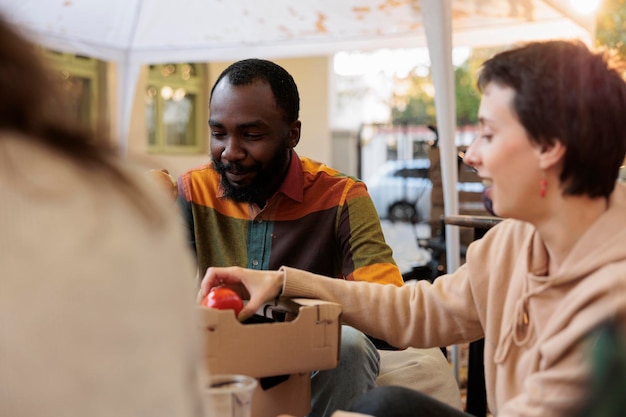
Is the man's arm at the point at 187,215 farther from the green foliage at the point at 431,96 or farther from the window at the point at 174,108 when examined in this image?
the green foliage at the point at 431,96

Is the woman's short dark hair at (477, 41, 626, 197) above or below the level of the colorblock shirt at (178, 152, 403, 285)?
above

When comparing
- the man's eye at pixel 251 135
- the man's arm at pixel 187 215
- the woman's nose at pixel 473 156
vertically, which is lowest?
the man's arm at pixel 187 215

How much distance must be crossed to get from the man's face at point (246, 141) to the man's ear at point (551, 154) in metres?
1.07

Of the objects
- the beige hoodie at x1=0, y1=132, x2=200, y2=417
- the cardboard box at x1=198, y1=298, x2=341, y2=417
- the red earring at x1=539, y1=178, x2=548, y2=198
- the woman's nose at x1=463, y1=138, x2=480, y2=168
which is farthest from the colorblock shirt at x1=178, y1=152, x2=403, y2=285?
the beige hoodie at x1=0, y1=132, x2=200, y2=417

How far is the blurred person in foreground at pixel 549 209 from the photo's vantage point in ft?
4.08

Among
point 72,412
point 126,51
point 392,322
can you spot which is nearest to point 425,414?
point 392,322

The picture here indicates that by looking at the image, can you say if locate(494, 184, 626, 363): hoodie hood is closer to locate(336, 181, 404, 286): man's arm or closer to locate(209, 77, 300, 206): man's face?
locate(336, 181, 404, 286): man's arm

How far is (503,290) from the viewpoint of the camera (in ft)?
4.91

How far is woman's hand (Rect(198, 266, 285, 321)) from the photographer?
5.51 feet

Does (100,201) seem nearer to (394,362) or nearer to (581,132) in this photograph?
(581,132)

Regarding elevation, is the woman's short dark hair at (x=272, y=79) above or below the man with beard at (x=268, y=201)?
above

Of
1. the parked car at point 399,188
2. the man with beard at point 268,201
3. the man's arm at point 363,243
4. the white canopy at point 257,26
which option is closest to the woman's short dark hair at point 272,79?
the man with beard at point 268,201

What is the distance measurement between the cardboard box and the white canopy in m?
3.53

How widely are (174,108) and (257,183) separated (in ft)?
36.3
